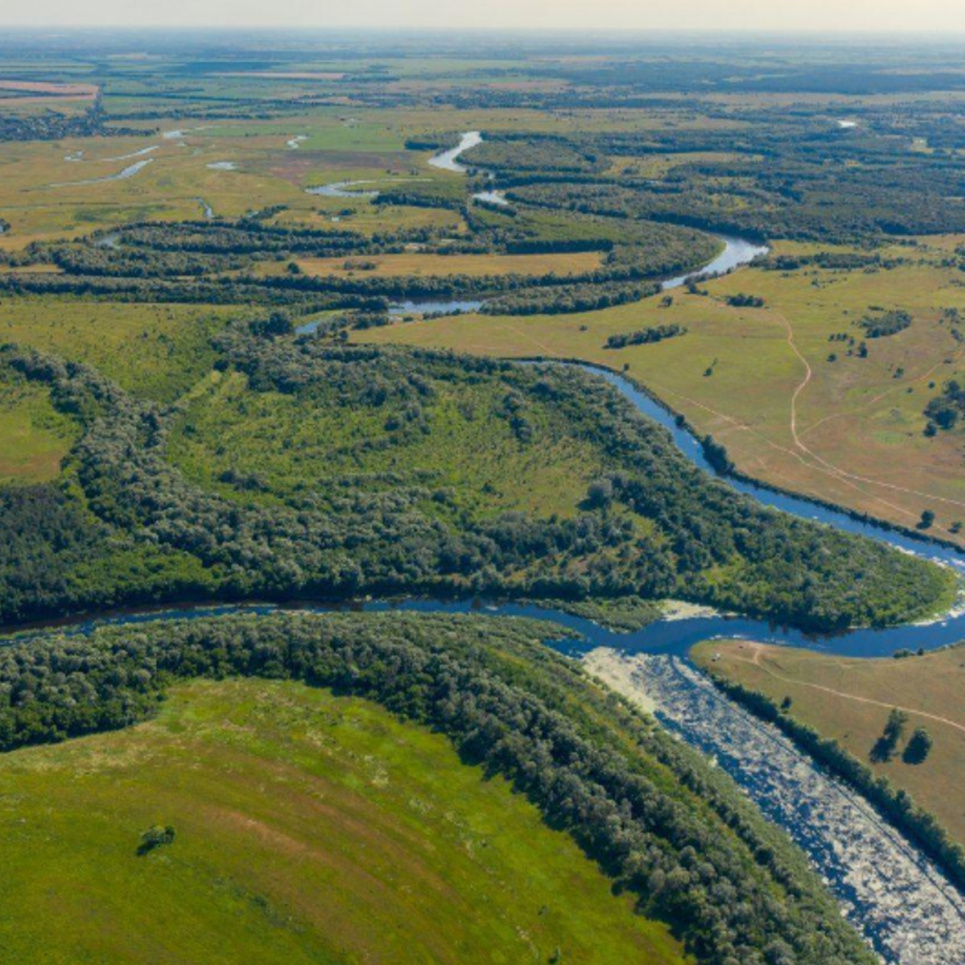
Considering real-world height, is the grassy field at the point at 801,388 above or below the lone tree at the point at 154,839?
above

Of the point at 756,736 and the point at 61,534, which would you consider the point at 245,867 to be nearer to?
the point at 756,736

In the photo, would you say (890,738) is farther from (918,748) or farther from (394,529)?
(394,529)

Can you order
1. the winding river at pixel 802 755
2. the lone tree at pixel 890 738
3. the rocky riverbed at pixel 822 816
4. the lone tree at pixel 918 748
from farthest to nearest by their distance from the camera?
the lone tree at pixel 890 738, the lone tree at pixel 918 748, the winding river at pixel 802 755, the rocky riverbed at pixel 822 816

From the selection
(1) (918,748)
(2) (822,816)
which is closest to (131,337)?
(2) (822,816)

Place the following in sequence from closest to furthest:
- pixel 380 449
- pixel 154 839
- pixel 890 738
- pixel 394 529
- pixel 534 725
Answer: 1. pixel 154 839
2. pixel 534 725
3. pixel 890 738
4. pixel 394 529
5. pixel 380 449

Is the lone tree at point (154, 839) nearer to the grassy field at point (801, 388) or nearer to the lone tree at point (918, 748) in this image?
the lone tree at point (918, 748)

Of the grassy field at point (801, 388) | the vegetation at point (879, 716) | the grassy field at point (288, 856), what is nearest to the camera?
the grassy field at point (288, 856)

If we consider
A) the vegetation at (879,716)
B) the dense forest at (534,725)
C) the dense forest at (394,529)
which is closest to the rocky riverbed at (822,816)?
the vegetation at (879,716)
